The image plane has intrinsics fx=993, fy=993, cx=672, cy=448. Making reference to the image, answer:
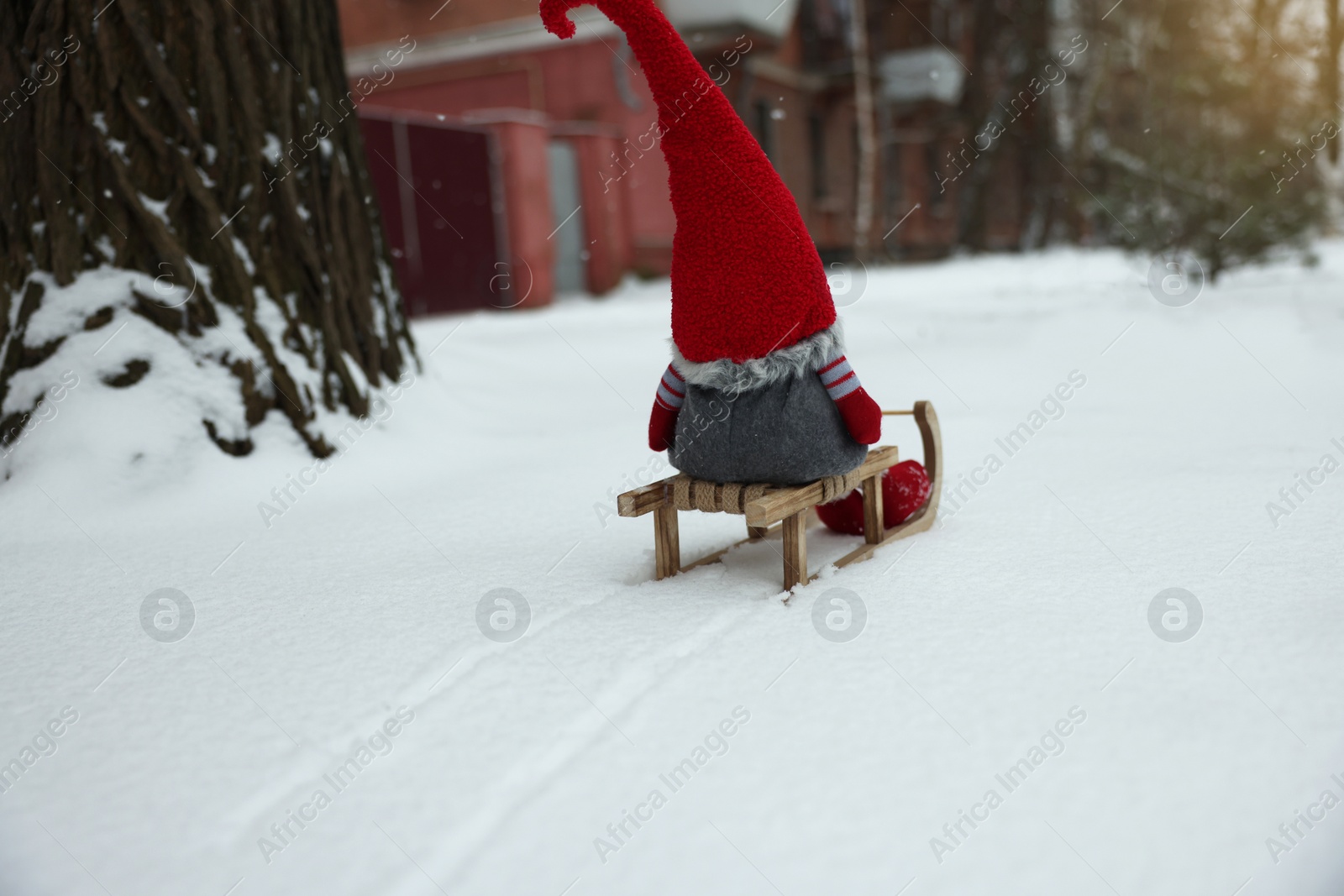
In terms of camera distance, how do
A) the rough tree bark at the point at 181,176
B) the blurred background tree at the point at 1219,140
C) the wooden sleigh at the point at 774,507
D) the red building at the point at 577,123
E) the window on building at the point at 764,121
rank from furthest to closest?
1. the window on building at the point at 764,121
2. the red building at the point at 577,123
3. the blurred background tree at the point at 1219,140
4. the rough tree bark at the point at 181,176
5. the wooden sleigh at the point at 774,507

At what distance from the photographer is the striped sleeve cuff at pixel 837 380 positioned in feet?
7.22

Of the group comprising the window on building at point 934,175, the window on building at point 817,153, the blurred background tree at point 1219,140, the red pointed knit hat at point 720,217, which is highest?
the red pointed knit hat at point 720,217

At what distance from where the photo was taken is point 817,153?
16781mm

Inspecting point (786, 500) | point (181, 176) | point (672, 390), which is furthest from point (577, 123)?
point (786, 500)

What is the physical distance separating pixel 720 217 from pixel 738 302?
0.18 metres

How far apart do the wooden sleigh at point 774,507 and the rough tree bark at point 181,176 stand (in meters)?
1.59

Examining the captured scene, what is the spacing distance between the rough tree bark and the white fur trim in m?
1.79

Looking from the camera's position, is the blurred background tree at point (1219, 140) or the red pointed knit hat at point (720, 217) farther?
the blurred background tree at point (1219, 140)

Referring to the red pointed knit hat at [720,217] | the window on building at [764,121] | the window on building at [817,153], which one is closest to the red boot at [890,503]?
the red pointed knit hat at [720,217]

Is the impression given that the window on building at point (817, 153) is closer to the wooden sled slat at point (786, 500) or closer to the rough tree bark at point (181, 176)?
the rough tree bark at point (181, 176)

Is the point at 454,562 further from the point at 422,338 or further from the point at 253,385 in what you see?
the point at 422,338

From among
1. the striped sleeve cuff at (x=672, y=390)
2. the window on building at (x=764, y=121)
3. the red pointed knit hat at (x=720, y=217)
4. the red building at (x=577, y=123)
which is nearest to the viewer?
the red pointed knit hat at (x=720, y=217)

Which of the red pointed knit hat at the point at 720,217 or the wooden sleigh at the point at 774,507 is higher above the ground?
the red pointed knit hat at the point at 720,217

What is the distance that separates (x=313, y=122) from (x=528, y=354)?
9.38ft
